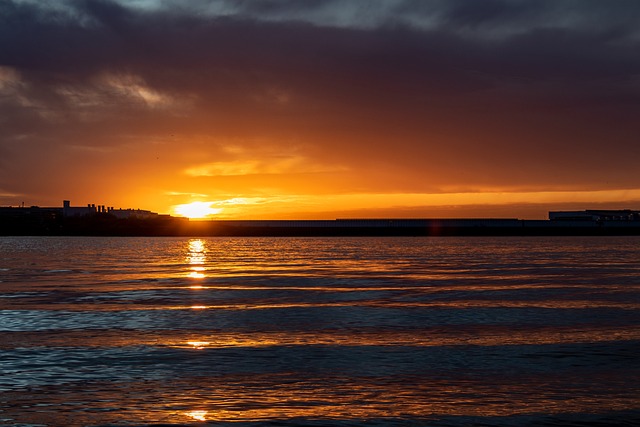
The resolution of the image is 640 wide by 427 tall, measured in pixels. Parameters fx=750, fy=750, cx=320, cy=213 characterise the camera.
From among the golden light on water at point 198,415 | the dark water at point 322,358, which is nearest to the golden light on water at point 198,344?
the dark water at point 322,358

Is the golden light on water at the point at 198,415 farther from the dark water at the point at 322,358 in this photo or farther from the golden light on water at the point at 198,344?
the golden light on water at the point at 198,344

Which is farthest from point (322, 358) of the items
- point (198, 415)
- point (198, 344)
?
point (198, 415)

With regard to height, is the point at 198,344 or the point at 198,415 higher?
the point at 198,344

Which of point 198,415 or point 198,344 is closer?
point 198,415

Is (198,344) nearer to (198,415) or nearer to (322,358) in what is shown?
(322,358)

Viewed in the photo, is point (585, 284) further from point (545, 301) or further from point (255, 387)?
point (255, 387)

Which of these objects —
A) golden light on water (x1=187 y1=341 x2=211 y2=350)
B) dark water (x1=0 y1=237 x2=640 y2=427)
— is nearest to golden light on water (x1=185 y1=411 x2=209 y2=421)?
dark water (x1=0 y1=237 x2=640 y2=427)

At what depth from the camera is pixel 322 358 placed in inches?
902

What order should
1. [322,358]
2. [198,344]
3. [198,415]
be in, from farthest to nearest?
[198,344] → [322,358] → [198,415]

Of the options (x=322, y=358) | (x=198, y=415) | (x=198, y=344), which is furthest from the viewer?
(x=198, y=344)

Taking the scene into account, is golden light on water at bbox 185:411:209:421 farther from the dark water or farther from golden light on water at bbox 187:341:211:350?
golden light on water at bbox 187:341:211:350

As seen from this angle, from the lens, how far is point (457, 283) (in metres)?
51.7

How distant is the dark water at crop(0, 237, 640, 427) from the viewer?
16.5 meters

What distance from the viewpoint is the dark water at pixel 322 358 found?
54.3ft
